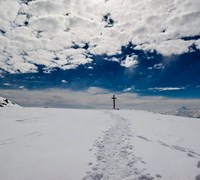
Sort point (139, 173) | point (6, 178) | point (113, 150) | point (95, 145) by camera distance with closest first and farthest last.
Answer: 1. point (6, 178)
2. point (139, 173)
3. point (113, 150)
4. point (95, 145)

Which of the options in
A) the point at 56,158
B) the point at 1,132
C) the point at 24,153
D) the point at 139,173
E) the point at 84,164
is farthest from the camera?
the point at 1,132

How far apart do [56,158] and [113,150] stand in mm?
2819

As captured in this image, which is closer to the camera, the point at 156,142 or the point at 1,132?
the point at 156,142

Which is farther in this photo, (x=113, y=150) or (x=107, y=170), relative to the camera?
(x=113, y=150)

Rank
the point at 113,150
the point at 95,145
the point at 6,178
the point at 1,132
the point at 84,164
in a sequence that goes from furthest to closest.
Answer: the point at 1,132 → the point at 95,145 → the point at 113,150 → the point at 84,164 → the point at 6,178

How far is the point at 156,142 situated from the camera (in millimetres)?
11383

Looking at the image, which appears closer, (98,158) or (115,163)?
(115,163)

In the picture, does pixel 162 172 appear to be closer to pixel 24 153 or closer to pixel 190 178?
pixel 190 178

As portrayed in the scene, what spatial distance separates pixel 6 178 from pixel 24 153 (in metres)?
2.53

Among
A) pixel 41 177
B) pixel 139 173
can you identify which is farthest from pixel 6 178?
pixel 139 173

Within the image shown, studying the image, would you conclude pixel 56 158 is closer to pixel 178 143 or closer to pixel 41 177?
pixel 41 177

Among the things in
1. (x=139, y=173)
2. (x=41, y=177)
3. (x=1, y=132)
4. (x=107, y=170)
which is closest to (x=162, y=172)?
(x=139, y=173)

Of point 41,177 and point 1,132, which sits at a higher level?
point 1,132

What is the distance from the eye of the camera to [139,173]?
7039mm
